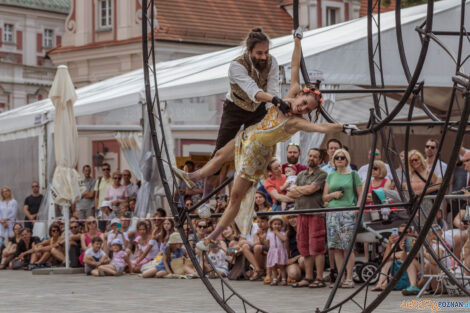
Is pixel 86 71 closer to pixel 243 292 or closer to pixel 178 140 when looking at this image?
pixel 178 140

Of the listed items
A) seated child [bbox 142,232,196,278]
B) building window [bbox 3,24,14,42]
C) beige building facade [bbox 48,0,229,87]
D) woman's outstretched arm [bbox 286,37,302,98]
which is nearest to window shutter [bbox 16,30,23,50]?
building window [bbox 3,24,14,42]

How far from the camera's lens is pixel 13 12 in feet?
191

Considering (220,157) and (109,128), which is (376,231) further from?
(109,128)

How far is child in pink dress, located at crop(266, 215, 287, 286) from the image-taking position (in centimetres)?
1254

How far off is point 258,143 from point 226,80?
23.8 feet

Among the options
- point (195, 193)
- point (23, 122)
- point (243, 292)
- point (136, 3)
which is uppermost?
point (136, 3)

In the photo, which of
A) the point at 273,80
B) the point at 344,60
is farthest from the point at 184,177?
the point at 344,60

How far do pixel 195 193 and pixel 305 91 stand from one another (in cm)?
788

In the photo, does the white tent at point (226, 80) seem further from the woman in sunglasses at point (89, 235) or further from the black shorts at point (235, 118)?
the black shorts at point (235, 118)

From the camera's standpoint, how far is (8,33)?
58.4 meters

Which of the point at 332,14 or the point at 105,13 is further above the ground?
the point at 332,14

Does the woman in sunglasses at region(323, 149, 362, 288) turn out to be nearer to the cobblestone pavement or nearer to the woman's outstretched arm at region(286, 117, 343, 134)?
the cobblestone pavement

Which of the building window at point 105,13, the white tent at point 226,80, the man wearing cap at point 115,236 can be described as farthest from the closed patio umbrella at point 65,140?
the building window at point 105,13

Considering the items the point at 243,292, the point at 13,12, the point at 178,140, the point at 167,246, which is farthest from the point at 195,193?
the point at 13,12
